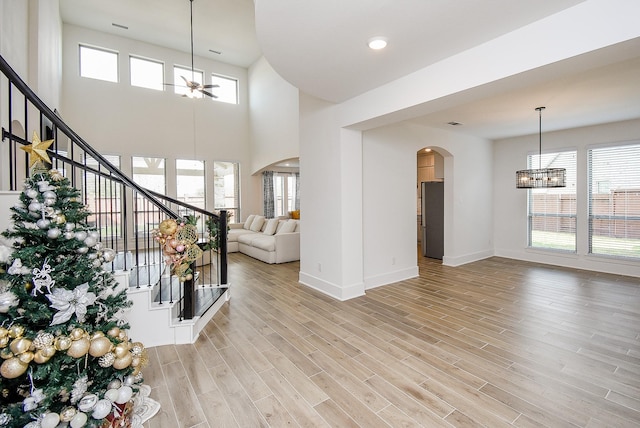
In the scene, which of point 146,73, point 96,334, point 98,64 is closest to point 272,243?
point 96,334

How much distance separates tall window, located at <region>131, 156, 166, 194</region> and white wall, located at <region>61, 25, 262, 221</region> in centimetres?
18

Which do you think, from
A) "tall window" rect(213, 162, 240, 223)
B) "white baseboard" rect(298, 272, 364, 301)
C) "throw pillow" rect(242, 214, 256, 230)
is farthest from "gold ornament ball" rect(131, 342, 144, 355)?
"tall window" rect(213, 162, 240, 223)

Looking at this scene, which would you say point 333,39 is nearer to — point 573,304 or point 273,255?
point 573,304

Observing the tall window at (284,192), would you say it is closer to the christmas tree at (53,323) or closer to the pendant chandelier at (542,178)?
the pendant chandelier at (542,178)

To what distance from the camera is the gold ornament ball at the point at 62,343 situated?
1.41 meters

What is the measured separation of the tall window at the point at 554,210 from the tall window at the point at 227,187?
8.28 meters

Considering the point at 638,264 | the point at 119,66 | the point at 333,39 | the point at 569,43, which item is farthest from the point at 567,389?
the point at 119,66

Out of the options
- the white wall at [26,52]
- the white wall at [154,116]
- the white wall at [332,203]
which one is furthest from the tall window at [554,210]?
the white wall at [26,52]

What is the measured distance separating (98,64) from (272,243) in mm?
6887

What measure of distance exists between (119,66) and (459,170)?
363 inches

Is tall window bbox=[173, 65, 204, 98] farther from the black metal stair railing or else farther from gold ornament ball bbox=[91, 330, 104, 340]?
gold ornament ball bbox=[91, 330, 104, 340]

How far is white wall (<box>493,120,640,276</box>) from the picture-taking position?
5586 mm

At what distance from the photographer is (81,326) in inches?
60.4

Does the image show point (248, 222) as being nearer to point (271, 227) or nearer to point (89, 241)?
point (271, 227)
